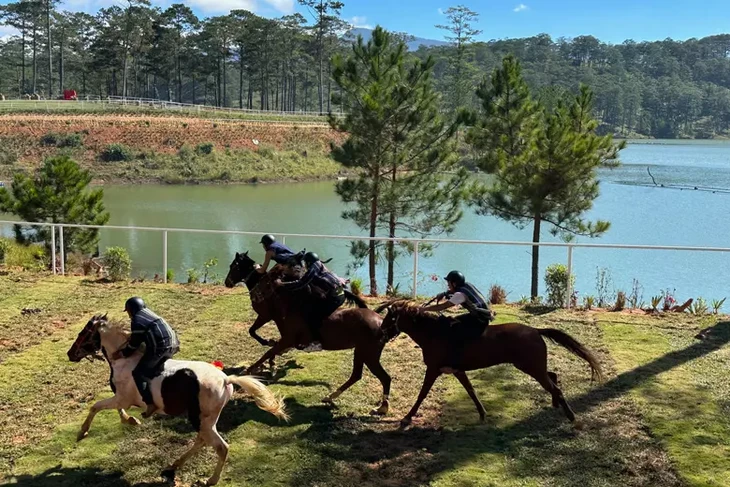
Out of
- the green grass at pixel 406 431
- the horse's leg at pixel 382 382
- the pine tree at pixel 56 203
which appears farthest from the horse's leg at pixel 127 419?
the pine tree at pixel 56 203

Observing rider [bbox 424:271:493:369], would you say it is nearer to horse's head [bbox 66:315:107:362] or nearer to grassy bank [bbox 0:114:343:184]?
horse's head [bbox 66:315:107:362]

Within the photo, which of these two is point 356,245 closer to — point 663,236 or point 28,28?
point 663,236

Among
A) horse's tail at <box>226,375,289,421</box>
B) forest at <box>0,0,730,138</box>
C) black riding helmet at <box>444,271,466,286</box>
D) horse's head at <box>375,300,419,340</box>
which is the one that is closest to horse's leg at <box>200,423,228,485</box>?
horse's tail at <box>226,375,289,421</box>

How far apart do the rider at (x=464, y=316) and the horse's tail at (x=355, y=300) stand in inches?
45.6

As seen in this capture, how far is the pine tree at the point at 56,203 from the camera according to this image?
18734mm

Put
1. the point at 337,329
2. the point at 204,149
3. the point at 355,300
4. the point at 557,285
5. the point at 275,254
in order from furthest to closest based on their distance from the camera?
the point at 204,149
the point at 557,285
the point at 275,254
the point at 355,300
the point at 337,329

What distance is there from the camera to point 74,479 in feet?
17.5

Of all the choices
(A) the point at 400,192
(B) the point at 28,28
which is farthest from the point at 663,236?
(B) the point at 28,28

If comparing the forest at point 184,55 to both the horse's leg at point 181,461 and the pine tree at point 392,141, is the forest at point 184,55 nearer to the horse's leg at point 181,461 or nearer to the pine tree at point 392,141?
the pine tree at point 392,141

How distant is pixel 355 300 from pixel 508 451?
8.12 feet

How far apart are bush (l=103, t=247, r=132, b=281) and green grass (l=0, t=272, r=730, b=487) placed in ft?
11.8

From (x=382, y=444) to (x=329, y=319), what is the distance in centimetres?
173

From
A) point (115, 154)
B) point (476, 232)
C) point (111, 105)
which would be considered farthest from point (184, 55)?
point (476, 232)

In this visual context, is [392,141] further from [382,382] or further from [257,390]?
[257,390]
